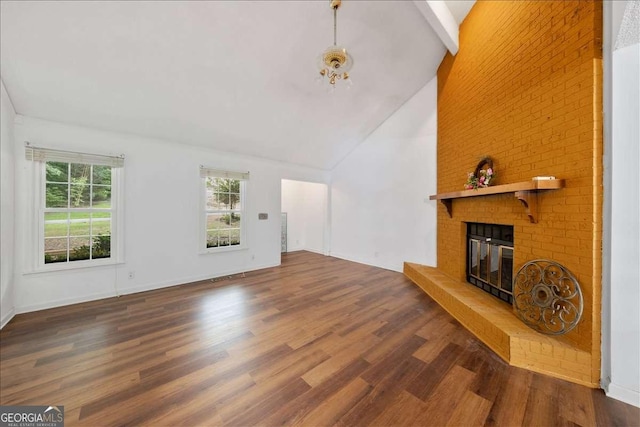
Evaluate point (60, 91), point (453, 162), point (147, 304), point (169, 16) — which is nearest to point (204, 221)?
point (147, 304)

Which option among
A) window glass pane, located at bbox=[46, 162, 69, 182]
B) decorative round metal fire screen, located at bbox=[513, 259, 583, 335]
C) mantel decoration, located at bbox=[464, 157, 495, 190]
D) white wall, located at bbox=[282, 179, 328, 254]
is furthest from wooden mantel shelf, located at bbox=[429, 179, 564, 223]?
window glass pane, located at bbox=[46, 162, 69, 182]

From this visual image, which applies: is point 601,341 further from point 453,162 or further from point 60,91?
point 60,91

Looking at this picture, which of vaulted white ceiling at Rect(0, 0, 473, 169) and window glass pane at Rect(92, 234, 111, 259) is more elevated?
vaulted white ceiling at Rect(0, 0, 473, 169)

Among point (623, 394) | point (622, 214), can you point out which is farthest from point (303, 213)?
point (623, 394)

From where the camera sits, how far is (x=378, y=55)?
3.23m

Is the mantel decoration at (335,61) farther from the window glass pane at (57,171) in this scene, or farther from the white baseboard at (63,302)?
the white baseboard at (63,302)

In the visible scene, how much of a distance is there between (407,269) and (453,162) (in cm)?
208

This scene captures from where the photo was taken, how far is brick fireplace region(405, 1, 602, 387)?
1730 millimetres

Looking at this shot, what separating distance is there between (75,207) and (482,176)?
5.45m

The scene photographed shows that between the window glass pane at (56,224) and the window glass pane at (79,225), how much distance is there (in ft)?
0.18

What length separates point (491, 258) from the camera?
2852mm

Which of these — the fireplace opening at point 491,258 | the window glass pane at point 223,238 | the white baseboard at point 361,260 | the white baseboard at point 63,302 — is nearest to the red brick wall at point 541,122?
the fireplace opening at point 491,258

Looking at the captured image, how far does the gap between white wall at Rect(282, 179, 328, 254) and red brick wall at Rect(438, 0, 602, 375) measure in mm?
4090

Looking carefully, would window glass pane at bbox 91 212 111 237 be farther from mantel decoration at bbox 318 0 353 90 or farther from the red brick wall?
the red brick wall
